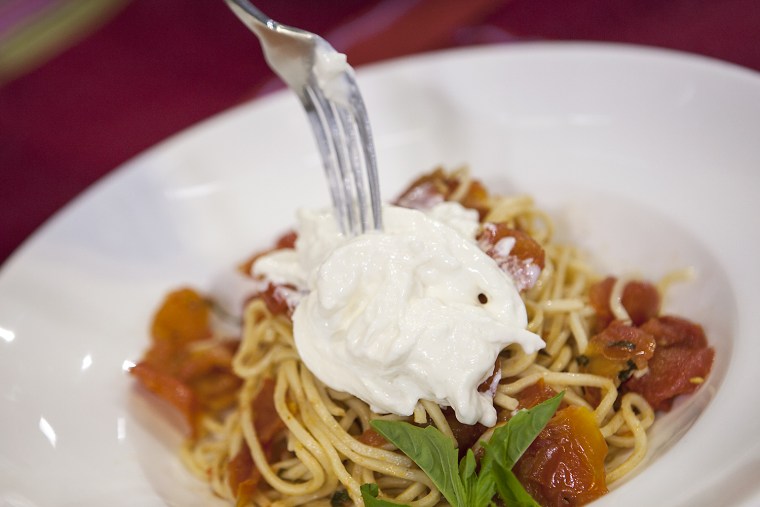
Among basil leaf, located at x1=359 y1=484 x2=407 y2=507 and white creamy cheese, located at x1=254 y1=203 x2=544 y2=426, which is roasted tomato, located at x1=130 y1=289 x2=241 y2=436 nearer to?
white creamy cheese, located at x1=254 y1=203 x2=544 y2=426

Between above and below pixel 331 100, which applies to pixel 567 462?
below

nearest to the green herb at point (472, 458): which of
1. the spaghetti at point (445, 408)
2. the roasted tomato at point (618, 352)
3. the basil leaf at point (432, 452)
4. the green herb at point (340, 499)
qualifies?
the basil leaf at point (432, 452)

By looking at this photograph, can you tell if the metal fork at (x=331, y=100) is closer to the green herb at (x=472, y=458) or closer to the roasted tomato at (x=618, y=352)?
the green herb at (x=472, y=458)

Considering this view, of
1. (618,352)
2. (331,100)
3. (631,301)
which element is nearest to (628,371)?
(618,352)

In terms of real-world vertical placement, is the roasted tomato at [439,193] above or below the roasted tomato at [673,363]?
above

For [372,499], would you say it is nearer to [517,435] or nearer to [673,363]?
[517,435]

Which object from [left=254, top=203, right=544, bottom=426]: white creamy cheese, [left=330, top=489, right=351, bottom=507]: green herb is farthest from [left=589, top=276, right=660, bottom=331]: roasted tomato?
[left=330, top=489, right=351, bottom=507]: green herb
